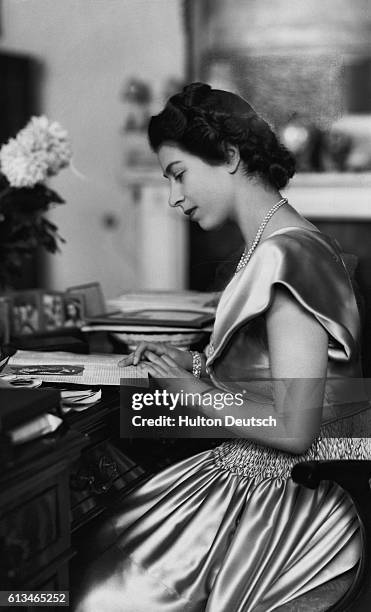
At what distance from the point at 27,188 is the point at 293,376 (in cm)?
93

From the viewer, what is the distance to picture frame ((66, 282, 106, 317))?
6.22ft

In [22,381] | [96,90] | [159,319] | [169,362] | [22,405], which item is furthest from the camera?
[96,90]

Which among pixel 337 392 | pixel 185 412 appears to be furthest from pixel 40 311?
pixel 337 392

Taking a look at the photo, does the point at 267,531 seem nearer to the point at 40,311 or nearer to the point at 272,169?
the point at 272,169

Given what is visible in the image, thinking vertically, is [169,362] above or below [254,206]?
below

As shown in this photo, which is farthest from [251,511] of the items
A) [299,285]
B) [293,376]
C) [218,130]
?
[218,130]

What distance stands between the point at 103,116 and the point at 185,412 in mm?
3342

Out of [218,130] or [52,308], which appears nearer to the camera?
[218,130]

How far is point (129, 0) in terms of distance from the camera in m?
4.10

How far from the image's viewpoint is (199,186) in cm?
123

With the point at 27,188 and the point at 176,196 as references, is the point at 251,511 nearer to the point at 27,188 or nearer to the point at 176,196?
the point at 176,196

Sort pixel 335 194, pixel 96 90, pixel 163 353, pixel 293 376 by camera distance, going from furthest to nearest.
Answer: pixel 96 90, pixel 335 194, pixel 163 353, pixel 293 376

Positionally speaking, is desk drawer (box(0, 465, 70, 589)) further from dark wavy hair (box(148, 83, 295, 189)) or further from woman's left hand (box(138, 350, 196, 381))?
dark wavy hair (box(148, 83, 295, 189))

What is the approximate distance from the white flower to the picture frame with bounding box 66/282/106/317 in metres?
0.29
